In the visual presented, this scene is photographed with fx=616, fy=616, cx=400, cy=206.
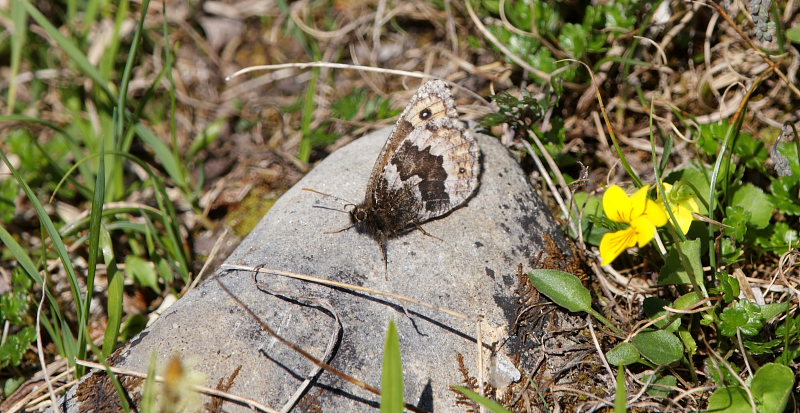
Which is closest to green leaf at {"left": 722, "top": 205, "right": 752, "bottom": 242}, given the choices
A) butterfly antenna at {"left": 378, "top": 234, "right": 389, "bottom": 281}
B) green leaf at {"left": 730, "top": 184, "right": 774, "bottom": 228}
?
green leaf at {"left": 730, "top": 184, "right": 774, "bottom": 228}

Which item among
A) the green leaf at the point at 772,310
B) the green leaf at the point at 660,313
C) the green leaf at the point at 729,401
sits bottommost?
the green leaf at the point at 729,401

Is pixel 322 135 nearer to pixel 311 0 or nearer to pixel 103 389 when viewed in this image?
pixel 311 0

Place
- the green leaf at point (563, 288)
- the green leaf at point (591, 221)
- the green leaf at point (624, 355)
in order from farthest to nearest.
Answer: the green leaf at point (591, 221) < the green leaf at point (563, 288) < the green leaf at point (624, 355)

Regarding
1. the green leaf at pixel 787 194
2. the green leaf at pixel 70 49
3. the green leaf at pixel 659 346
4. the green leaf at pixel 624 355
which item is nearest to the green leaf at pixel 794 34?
the green leaf at pixel 787 194

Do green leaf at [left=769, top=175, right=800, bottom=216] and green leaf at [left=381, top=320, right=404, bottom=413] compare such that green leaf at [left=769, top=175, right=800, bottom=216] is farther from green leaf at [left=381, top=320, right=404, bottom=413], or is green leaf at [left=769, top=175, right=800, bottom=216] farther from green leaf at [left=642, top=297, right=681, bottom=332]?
green leaf at [left=381, top=320, right=404, bottom=413]

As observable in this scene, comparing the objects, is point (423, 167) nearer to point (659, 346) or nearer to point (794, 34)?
point (659, 346)

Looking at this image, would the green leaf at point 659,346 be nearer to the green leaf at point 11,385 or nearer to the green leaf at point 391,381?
the green leaf at point 391,381
